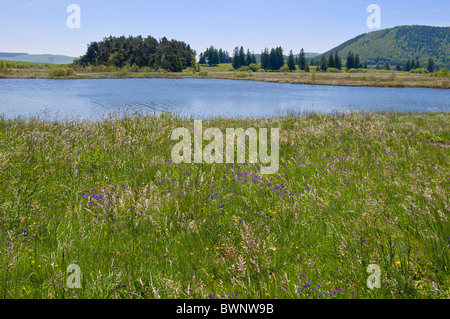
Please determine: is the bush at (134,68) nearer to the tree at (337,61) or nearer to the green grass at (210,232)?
the tree at (337,61)

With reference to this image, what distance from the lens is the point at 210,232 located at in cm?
400

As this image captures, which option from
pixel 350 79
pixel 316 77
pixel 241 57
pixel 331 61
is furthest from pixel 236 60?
pixel 350 79

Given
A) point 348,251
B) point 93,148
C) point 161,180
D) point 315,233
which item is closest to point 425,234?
point 348,251

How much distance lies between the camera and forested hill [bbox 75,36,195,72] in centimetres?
13812

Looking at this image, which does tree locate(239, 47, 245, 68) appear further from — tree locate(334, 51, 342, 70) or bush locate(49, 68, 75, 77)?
bush locate(49, 68, 75, 77)

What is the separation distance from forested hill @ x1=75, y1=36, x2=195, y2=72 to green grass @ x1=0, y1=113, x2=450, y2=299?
146m

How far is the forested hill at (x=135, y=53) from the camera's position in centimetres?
13812

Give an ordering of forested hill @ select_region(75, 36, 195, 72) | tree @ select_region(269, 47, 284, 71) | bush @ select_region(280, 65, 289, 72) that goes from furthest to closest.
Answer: tree @ select_region(269, 47, 284, 71) → bush @ select_region(280, 65, 289, 72) → forested hill @ select_region(75, 36, 195, 72)

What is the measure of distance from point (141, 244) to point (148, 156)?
371 centimetres

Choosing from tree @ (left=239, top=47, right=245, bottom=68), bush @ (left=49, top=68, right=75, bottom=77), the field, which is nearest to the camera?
the field

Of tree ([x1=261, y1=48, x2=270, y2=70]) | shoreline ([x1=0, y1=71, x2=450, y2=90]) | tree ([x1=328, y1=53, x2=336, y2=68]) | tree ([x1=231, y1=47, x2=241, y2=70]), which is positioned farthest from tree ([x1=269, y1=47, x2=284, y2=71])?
shoreline ([x1=0, y1=71, x2=450, y2=90])

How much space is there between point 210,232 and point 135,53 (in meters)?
157

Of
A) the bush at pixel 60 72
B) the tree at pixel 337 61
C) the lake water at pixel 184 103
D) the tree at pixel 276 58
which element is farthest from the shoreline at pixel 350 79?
the tree at pixel 276 58

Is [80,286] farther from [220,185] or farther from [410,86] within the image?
[410,86]
